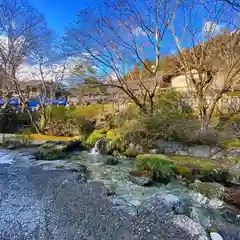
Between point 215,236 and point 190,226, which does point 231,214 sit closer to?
point 215,236

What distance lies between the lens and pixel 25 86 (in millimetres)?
18344

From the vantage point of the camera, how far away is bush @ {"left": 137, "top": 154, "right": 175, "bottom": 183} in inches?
234

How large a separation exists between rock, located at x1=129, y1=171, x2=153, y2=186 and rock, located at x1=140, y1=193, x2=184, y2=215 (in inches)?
42.2

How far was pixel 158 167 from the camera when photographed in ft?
19.9

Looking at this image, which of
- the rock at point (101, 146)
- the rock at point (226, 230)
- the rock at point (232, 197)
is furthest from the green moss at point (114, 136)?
the rock at point (226, 230)

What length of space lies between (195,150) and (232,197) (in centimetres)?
339

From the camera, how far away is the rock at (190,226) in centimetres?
325

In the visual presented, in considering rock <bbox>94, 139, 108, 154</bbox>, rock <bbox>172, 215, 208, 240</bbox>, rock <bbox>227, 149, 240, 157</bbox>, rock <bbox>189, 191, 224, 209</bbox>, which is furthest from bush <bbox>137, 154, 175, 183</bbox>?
rock <bbox>94, 139, 108, 154</bbox>

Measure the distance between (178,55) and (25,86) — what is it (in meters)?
13.4

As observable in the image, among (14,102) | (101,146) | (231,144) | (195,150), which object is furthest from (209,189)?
(14,102)

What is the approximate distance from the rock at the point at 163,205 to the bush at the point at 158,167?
1.56 metres

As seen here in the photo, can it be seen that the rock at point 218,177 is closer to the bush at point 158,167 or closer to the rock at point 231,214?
the bush at point 158,167

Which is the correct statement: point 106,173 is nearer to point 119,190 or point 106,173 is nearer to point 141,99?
point 119,190

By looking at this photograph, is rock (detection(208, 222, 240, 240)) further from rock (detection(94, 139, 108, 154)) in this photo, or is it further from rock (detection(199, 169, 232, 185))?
rock (detection(94, 139, 108, 154))
